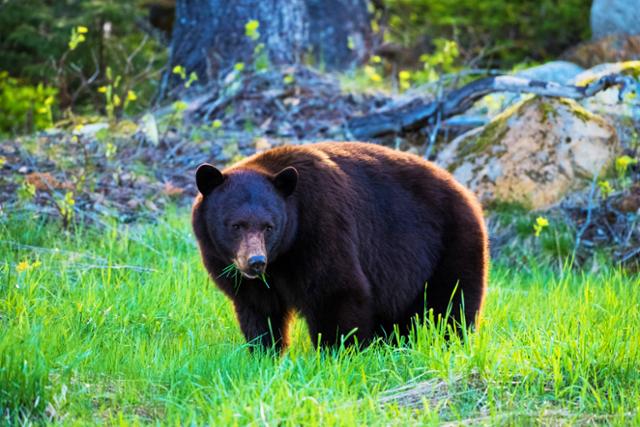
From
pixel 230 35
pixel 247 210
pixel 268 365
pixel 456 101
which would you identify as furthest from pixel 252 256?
pixel 230 35

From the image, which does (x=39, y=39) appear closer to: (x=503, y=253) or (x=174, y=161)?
(x=174, y=161)

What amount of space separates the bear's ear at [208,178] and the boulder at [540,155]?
3.87 m

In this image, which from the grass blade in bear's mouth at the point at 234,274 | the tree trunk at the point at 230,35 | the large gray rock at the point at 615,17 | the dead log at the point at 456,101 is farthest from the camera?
the large gray rock at the point at 615,17

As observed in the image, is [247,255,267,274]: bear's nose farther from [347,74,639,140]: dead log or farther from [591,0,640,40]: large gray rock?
[591,0,640,40]: large gray rock

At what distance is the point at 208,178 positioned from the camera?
482 centimetres

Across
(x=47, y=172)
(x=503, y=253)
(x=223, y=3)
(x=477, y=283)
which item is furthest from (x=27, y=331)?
(x=223, y=3)

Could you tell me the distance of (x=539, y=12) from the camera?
16.2m

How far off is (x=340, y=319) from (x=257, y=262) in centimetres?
76

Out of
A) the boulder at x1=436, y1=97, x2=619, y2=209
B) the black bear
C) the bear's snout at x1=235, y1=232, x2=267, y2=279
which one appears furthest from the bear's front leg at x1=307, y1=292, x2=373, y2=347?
the boulder at x1=436, y1=97, x2=619, y2=209

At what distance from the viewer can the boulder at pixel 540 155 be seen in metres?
8.01

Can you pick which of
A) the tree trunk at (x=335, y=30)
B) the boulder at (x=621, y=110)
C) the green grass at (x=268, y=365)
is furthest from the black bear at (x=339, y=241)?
the tree trunk at (x=335, y=30)

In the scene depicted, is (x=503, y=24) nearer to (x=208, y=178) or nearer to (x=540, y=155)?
(x=540, y=155)

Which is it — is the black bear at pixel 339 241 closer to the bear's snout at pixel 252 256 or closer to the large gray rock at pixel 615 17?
the bear's snout at pixel 252 256

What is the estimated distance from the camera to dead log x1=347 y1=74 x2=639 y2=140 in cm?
764
